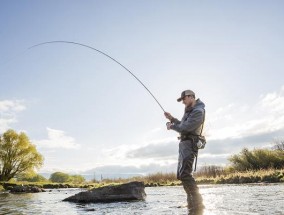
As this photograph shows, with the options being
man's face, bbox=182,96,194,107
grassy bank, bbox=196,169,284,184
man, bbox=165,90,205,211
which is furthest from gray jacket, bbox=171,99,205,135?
grassy bank, bbox=196,169,284,184

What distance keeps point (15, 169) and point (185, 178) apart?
195 feet

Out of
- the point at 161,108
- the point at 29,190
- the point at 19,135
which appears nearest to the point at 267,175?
the point at 161,108

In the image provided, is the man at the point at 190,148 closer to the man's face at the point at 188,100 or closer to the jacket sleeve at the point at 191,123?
the jacket sleeve at the point at 191,123

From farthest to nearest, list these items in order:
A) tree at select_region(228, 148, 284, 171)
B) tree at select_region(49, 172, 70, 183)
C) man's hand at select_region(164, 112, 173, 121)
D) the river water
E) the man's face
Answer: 1. tree at select_region(49, 172, 70, 183)
2. tree at select_region(228, 148, 284, 171)
3. man's hand at select_region(164, 112, 173, 121)
4. the man's face
5. the river water

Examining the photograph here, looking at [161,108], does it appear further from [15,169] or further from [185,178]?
[15,169]

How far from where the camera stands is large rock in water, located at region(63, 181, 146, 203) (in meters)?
13.5

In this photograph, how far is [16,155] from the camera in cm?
6006

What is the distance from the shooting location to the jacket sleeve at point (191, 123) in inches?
286

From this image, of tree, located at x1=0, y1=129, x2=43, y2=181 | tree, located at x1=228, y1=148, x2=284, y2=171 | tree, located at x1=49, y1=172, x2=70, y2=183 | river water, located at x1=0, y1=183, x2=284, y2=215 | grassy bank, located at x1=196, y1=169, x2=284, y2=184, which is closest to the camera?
river water, located at x1=0, y1=183, x2=284, y2=215

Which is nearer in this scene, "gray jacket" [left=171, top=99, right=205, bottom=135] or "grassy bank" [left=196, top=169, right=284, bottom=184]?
"gray jacket" [left=171, top=99, right=205, bottom=135]

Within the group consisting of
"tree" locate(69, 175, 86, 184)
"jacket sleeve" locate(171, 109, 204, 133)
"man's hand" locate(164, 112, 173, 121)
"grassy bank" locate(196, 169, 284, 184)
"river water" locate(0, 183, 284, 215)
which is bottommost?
"river water" locate(0, 183, 284, 215)

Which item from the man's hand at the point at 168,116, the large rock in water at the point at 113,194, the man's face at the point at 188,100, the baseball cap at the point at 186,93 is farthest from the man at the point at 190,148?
Result: the large rock in water at the point at 113,194

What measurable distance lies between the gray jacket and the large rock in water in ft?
22.7

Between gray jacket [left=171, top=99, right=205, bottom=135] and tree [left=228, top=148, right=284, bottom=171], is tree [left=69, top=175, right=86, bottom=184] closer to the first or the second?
tree [left=228, top=148, right=284, bottom=171]
